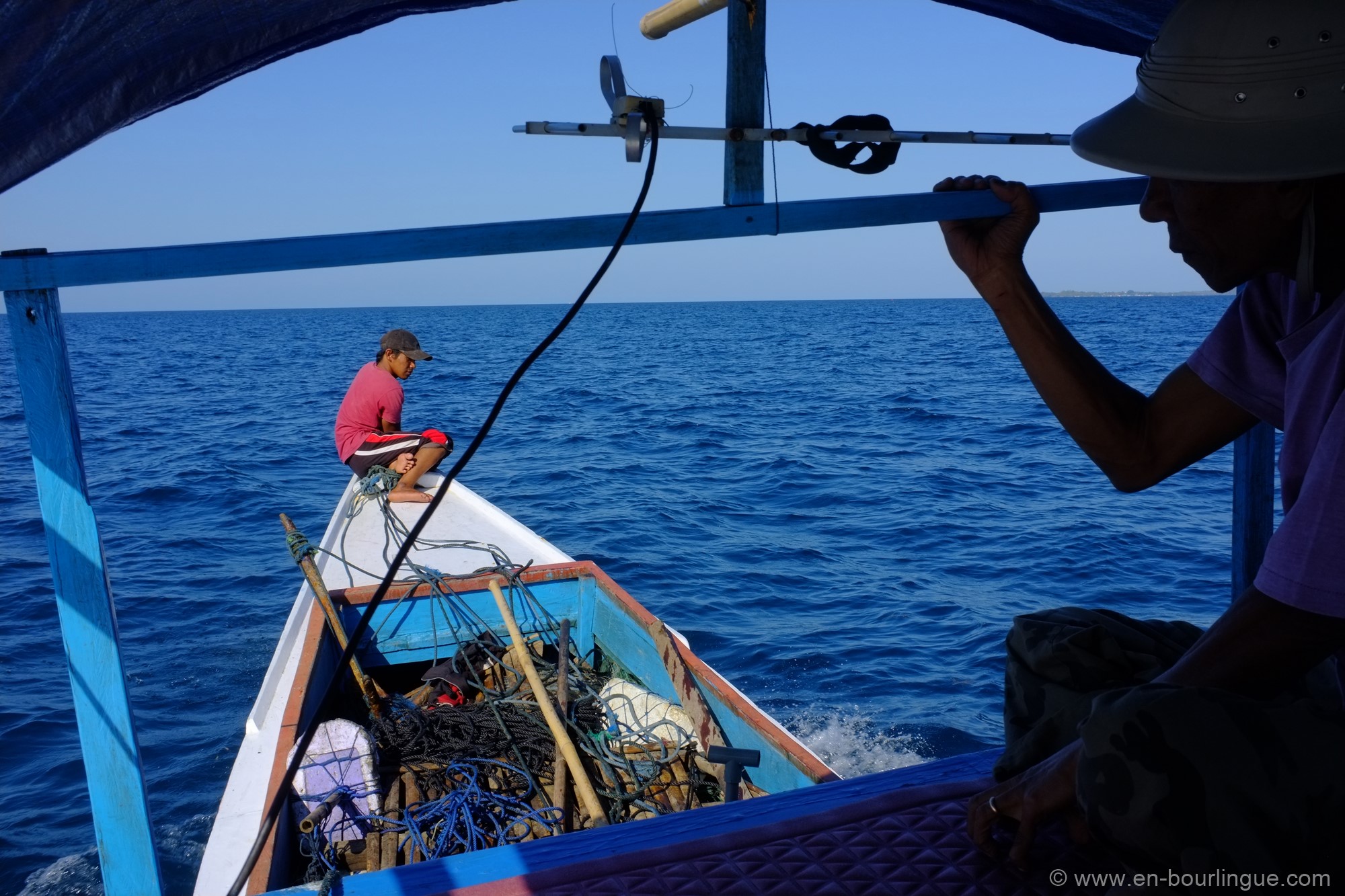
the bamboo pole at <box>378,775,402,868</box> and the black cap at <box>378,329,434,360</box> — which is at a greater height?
the black cap at <box>378,329,434,360</box>

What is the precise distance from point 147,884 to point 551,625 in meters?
3.69

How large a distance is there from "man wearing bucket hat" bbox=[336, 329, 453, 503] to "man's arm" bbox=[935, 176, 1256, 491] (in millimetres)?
5903

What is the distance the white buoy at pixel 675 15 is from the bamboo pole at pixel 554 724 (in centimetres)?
232

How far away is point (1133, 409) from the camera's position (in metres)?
1.66

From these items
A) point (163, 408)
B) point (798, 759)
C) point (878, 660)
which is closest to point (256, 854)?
point (798, 759)

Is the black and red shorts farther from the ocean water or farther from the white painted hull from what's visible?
the ocean water

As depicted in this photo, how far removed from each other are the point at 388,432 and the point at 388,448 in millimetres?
544

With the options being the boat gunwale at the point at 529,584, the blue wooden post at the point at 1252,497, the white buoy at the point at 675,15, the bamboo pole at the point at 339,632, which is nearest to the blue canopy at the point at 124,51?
Result: the white buoy at the point at 675,15

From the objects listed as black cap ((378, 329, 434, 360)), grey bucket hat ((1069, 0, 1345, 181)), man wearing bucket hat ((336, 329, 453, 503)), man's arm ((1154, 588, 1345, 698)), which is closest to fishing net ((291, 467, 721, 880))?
man's arm ((1154, 588, 1345, 698))

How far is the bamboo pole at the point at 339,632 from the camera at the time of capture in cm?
426

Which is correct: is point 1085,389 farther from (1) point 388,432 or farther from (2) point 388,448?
(1) point 388,432

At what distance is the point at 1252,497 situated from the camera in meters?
2.03

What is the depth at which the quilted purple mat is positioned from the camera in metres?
1.48

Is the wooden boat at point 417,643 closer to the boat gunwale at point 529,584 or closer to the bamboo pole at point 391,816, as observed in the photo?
the boat gunwale at point 529,584
